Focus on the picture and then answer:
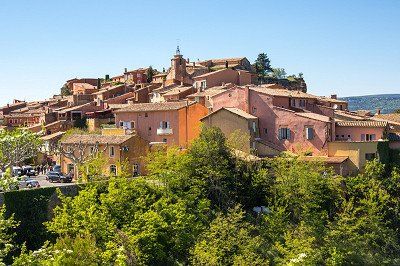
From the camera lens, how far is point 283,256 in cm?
3484

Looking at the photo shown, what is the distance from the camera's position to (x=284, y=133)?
46281 millimetres

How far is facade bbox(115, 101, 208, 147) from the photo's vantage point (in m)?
49.8

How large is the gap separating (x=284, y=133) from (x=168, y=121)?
11.3 metres

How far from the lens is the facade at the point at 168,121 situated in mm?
→ 49750

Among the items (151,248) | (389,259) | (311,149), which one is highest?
(311,149)

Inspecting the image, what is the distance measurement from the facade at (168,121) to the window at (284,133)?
838 cm

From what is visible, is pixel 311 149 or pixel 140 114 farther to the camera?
pixel 140 114

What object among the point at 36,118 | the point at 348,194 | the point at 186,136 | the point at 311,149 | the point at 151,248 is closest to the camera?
the point at 151,248

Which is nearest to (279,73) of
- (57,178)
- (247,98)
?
(247,98)

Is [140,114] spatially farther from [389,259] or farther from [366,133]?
[389,259]

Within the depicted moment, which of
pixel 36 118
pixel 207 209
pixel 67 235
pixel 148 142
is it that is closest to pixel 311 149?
pixel 207 209

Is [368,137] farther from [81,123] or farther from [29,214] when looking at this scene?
[81,123]

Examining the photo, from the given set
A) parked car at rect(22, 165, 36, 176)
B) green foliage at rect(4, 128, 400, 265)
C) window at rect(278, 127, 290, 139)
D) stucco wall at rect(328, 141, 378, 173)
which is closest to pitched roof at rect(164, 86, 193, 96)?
parked car at rect(22, 165, 36, 176)

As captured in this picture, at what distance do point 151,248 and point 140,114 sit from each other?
22132 mm
